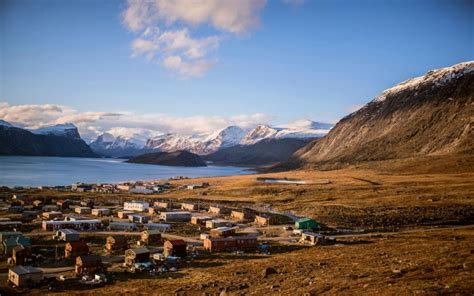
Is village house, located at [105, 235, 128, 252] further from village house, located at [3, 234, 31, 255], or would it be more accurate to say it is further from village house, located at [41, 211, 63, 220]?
village house, located at [41, 211, 63, 220]

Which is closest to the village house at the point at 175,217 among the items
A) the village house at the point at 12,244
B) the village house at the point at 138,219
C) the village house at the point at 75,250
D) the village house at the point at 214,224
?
the village house at the point at 138,219

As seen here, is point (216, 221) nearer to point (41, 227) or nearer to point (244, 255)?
point (244, 255)

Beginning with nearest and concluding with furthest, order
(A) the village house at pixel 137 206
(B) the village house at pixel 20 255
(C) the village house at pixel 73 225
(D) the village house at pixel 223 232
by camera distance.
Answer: (B) the village house at pixel 20 255
(D) the village house at pixel 223 232
(C) the village house at pixel 73 225
(A) the village house at pixel 137 206

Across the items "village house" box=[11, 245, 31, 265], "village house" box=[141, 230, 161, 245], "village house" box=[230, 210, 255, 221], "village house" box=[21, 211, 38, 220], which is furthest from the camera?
"village house" box=[230, 210, 255, 221]

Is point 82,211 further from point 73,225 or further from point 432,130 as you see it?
point 432,130

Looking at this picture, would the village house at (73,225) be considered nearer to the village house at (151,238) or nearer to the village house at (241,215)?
the village house at (151,238)

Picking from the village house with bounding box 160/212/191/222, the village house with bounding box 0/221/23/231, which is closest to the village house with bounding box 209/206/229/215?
the village house with bounding box 160/212/191/222
